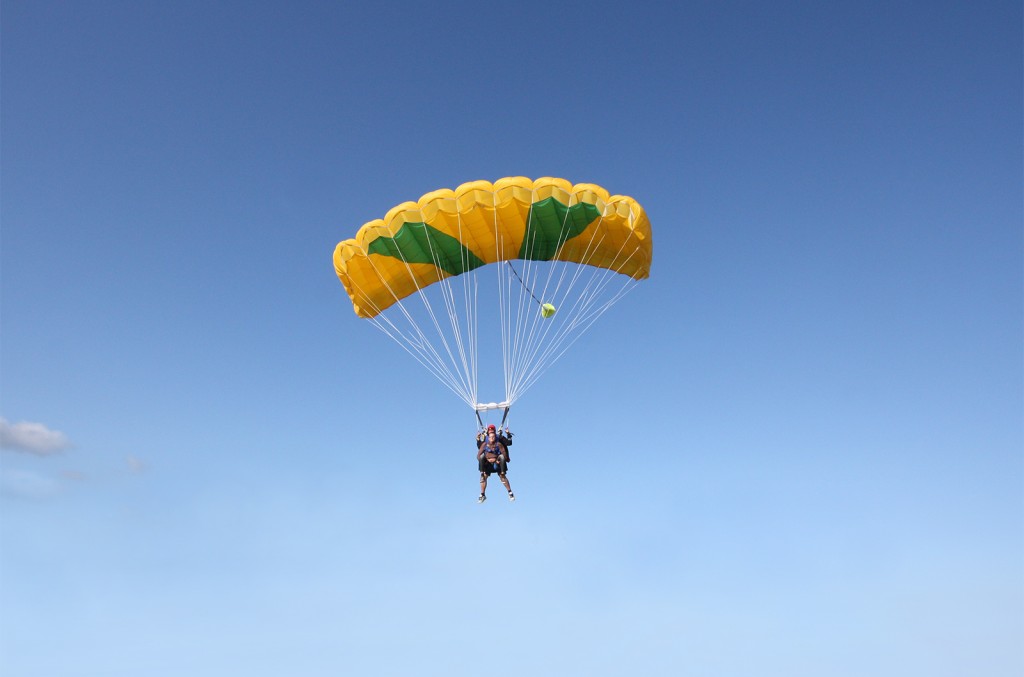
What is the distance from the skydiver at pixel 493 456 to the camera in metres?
12.9

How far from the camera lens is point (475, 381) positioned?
13.4 meters

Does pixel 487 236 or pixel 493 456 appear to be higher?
pixel 487 236

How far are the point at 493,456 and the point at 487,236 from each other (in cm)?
426

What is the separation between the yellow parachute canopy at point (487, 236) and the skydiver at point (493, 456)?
3542 mm

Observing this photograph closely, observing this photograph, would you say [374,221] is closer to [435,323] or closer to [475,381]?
[435,323]

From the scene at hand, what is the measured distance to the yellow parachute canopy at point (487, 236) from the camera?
1336 centimetres

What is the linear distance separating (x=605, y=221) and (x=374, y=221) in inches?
173

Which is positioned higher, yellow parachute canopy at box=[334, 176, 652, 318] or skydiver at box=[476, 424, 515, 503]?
yellow parachute canopy at box=[334, 176, 652, 318]

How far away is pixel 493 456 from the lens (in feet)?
42.4

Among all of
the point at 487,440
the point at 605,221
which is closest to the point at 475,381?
the point at 487,440

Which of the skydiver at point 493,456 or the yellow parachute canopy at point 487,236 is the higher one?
the yellow parachute canopy at point 487,236

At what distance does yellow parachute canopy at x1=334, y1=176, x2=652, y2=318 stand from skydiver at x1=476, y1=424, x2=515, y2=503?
11.6ft

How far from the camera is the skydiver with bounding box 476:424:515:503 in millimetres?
12914

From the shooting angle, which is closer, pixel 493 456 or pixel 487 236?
pixel 493 456
